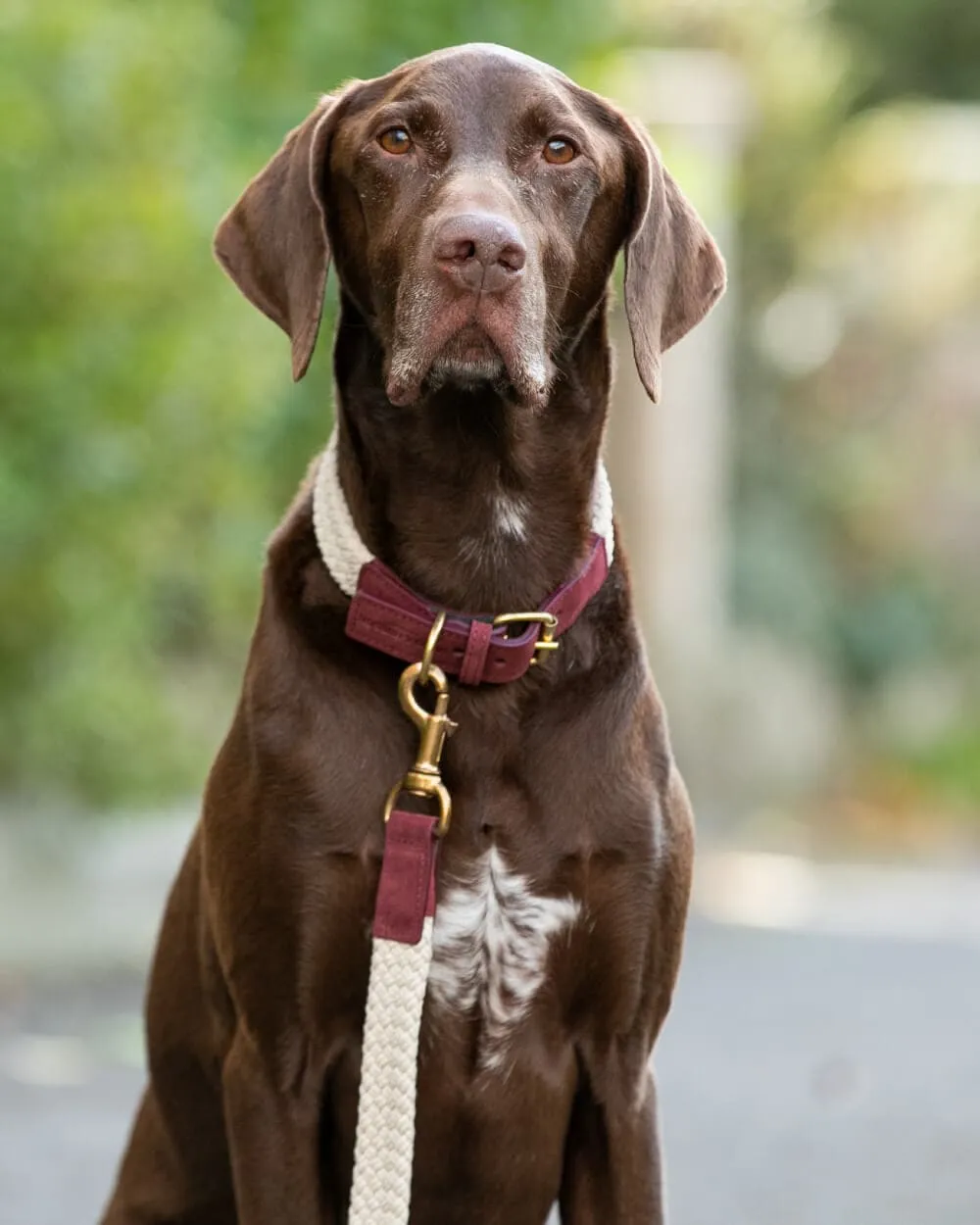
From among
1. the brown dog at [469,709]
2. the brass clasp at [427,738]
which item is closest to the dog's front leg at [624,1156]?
the brown dog at [469,709]

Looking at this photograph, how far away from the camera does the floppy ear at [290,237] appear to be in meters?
3.29

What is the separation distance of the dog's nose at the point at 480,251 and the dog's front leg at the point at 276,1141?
42.3 inches

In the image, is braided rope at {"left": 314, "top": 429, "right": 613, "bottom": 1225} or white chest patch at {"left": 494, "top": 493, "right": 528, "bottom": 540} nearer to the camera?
braided rope at {"left": 314, "top": 429, "right": 613, "bottom": 1225}

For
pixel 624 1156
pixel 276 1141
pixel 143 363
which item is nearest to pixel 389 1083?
pixel 276 1141

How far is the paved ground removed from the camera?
203 inches

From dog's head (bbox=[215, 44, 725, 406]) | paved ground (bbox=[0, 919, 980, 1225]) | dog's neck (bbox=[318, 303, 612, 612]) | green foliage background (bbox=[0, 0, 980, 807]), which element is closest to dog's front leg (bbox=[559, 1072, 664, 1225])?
dog's neck (bbox=[318, 303, 612, 612])

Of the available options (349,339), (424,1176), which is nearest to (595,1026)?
(424,1176)

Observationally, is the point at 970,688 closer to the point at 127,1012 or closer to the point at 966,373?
the point at 966,373

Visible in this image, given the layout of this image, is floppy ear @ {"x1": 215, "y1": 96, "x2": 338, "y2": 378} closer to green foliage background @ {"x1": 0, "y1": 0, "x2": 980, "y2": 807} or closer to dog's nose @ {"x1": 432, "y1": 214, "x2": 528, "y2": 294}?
dog's nose @ {"x1": 432, "y1": 214, "x2": 528, "y2": 294}

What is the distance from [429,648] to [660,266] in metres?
0.66

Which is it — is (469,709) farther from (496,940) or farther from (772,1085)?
(772,1085)

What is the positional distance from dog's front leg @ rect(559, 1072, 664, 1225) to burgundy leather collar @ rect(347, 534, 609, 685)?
0.61m

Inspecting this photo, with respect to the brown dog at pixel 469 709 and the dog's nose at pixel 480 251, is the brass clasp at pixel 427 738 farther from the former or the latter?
the dog's nose at pixel 480 251

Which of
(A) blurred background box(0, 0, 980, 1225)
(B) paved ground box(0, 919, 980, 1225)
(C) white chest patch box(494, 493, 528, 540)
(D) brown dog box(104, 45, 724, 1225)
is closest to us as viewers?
(D) brown dog box(104, 45, 724, 1225)
